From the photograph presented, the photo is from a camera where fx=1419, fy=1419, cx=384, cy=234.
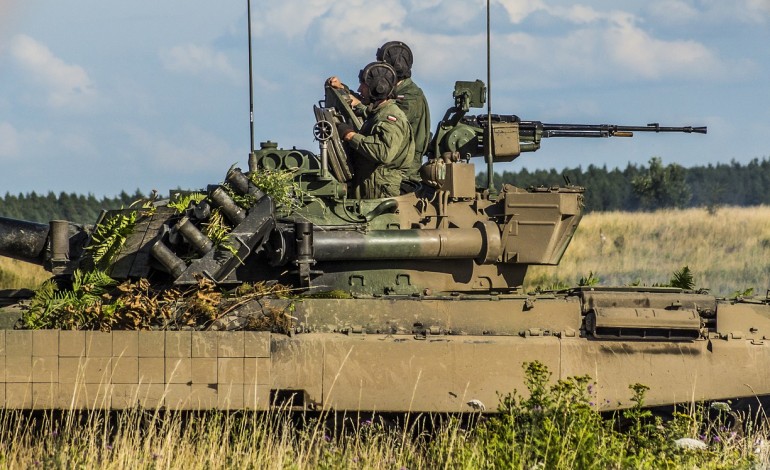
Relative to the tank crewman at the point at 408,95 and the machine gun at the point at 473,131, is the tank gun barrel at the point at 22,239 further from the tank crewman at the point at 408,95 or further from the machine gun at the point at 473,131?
the machine gun at the point at 473,131

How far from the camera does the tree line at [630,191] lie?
185 feet

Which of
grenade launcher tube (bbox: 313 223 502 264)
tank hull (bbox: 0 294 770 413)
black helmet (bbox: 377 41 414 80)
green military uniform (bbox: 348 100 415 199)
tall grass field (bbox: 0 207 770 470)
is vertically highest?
black helmet (bbox: 377 41 414 80)

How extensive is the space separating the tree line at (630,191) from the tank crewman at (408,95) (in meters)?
24.1

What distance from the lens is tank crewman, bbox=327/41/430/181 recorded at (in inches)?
668

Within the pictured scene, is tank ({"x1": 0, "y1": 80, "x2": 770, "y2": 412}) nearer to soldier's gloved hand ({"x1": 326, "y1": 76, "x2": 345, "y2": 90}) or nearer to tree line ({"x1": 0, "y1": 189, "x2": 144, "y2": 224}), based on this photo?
soldier's gloved hand ({"x1": 326, "y1": 76, "x2": 345, "y2": 90})

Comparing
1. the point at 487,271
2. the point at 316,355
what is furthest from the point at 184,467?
the point at 487,271

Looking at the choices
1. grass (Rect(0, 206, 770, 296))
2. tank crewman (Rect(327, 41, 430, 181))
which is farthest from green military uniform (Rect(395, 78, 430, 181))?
grass (Rect(0, 206, 770, 296))

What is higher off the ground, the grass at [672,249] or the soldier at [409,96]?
the soldier at [409,96]

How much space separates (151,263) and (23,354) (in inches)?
64.5

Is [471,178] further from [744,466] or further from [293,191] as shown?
[744,466]

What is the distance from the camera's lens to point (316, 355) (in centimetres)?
1362

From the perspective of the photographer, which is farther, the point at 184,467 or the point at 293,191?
the point at 293,191

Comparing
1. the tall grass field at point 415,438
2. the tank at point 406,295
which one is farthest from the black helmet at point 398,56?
the tall grass field at point 415,438

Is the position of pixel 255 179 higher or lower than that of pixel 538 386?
higher
